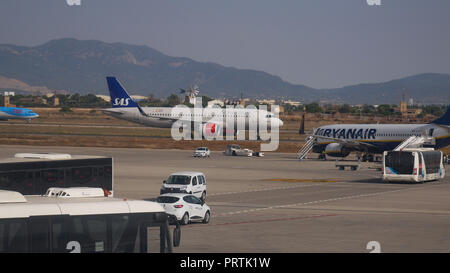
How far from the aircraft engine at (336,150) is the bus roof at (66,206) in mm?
70247

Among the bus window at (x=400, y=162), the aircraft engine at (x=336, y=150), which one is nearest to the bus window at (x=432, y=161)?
the bus window at (x=400, y=162)

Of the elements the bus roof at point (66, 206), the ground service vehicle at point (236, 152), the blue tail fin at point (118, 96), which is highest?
the blue tail fin at point (118, 96)

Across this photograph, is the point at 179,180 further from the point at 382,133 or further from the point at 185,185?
the point at 382,133

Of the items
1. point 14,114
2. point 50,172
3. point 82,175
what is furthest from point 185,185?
point 14,114

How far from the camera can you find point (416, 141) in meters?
75.1

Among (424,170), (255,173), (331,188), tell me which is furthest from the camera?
(255,173)

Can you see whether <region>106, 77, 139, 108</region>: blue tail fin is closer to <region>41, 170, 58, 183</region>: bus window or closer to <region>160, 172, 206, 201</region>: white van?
<region>160, 172, 206, 201</region>: white van

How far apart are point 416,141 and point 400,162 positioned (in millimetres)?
20190

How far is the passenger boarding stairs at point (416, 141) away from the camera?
240ft

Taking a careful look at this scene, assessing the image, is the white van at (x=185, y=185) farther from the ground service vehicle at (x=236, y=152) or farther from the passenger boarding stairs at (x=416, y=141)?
the ground service vehicle at (x=236, y=152)

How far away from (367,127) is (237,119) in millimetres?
37339

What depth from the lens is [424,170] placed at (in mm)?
56875
